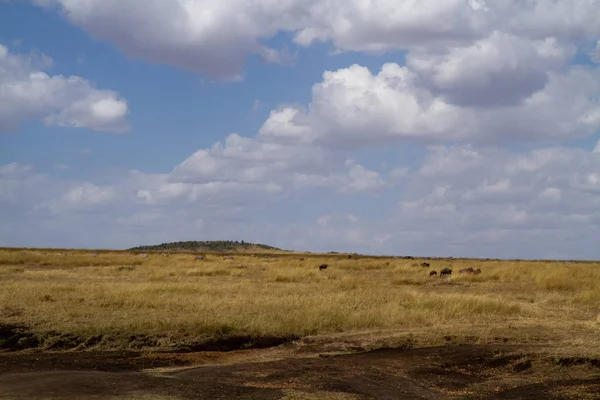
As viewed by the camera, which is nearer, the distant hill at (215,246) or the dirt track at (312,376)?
the dirt track at (312,376)

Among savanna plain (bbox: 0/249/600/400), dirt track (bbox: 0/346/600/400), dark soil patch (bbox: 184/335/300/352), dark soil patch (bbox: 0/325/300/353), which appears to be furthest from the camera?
dark soil patch (bbox: 184/335/300/352)

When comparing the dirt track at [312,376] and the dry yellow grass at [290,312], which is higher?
the dry yellow grass at [290,312]

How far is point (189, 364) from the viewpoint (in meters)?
13.4

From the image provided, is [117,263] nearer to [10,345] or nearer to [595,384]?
[10,345]

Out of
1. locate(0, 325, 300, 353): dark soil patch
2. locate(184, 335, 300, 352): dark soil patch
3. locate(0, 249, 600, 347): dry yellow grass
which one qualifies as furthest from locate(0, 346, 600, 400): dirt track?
locate(0, 249, 600, 347): dry yellow grass

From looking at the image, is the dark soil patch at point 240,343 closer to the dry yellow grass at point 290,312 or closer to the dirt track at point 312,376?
the dry yellow grass at point 290,312

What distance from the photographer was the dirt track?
9.98 m

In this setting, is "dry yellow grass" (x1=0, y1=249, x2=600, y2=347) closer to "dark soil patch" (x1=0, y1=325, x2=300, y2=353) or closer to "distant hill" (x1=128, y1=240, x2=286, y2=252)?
"dark soil patch" (x1=0, y1=325, x2=300, y2=353)

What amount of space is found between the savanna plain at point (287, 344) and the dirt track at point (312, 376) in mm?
33

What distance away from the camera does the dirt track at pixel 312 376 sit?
32.8ft

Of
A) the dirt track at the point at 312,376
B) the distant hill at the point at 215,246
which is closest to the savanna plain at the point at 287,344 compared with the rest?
the dirt track at the point at 312,376

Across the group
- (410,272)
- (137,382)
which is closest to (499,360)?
(137,382)

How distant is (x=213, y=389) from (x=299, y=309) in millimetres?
8550

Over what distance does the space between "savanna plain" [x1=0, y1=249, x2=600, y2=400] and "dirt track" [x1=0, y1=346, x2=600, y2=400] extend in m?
0.03
